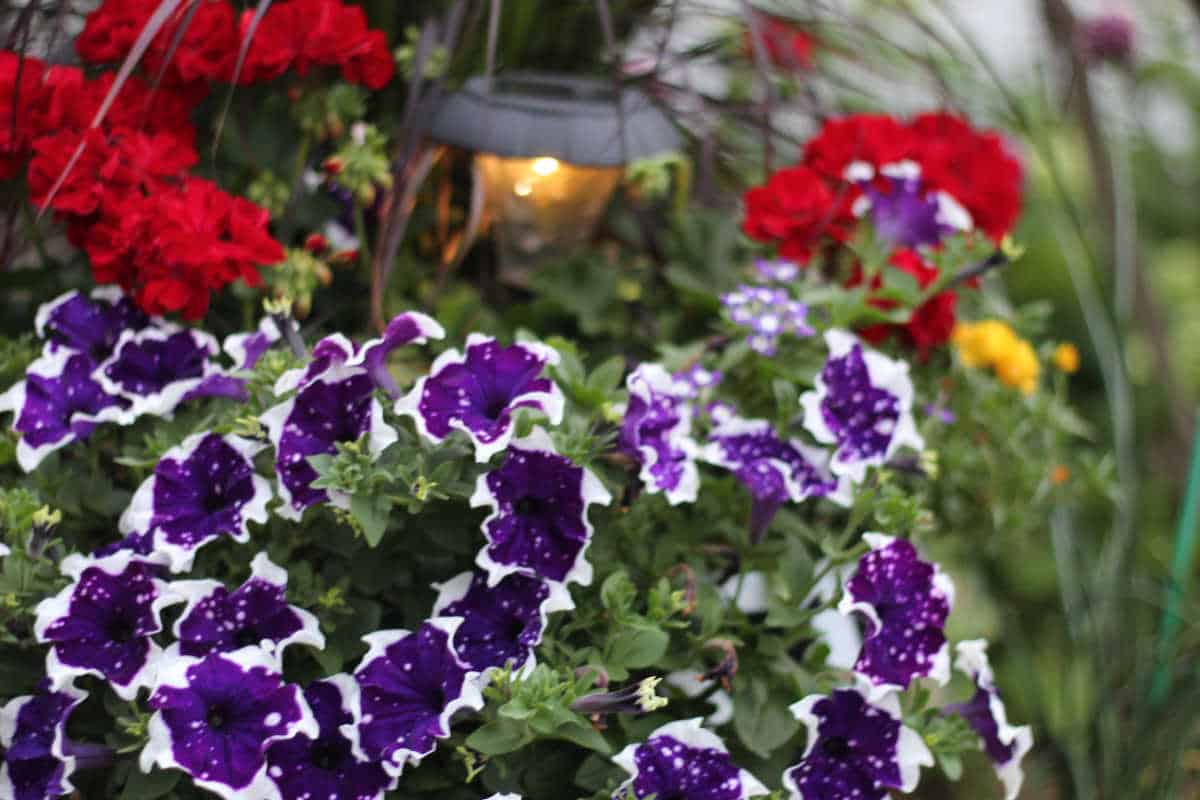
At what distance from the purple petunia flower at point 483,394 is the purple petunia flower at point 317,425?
1.1 inches

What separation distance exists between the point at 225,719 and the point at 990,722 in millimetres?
520

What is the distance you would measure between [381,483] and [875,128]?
2.07ft

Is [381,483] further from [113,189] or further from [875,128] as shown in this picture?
[875,128]

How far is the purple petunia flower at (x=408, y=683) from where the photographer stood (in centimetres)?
70

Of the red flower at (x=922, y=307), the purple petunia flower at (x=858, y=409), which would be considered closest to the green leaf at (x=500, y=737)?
the purple petunia flower at (x=858, y=409)

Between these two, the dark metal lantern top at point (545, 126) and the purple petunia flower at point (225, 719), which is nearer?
the purple petunia flower at point (225, 719)

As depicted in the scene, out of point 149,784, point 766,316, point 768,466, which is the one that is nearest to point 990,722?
point 768,466

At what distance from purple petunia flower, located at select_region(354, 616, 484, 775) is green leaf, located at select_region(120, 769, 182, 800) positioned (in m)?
0.12

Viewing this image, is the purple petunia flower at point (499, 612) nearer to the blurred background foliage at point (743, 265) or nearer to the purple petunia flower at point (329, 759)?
the purple petunia flower at point (329, 759)

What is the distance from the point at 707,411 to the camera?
3.06ft

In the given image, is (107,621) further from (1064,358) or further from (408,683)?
(1064,358)

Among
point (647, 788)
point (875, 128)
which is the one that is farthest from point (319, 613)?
point (875, 128)

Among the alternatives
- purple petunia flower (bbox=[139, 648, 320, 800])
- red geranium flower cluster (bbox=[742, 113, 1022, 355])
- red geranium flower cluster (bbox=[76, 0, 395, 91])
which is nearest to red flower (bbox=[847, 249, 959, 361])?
red geranium flower cluster (bbox=[742, 113, 1022, 355])

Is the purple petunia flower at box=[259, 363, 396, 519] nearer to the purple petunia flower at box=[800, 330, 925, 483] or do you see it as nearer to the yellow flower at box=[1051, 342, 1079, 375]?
the purple petunia flower at box=[800, 330, 925, 483]
